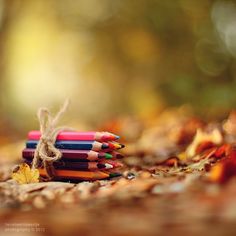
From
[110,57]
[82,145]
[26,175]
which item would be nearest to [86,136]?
[82,145]

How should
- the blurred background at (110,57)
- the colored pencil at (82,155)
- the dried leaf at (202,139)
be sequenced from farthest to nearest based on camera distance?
the blurred background at (110,57) → the dried leaf at (202,139) → the colored pencil at (82,155)

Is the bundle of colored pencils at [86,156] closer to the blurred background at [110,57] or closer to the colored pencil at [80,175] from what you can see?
the colored pencil at [80,175]

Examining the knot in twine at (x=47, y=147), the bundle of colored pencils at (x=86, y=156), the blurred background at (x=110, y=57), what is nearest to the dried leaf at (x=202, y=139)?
the bundle of colored pencils at (x=86, y=156)

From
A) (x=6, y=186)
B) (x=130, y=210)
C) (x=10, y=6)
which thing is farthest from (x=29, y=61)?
(x=130, y=210)

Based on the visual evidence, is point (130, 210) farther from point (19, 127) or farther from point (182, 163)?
point (19, 127)

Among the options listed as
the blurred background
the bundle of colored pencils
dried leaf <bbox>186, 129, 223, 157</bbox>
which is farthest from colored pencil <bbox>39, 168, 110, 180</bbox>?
the blurred background

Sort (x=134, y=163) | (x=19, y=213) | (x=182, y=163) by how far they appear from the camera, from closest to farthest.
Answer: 1. (x=19, y=213)
2. (x=182, y=163)
3. (x=134, y=163)
